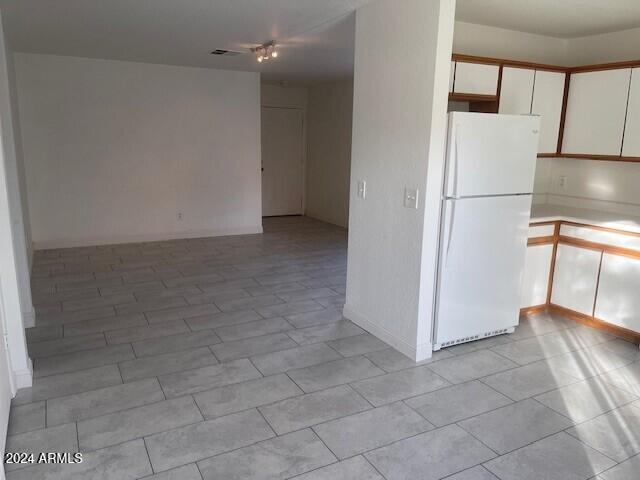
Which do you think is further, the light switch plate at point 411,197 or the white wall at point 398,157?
the light switch plate at point 411,197

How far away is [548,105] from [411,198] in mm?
1899

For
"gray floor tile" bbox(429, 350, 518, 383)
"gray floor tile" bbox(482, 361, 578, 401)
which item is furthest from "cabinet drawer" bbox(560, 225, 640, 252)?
"gray floor tile" bbox(429, 350, 518, 383)

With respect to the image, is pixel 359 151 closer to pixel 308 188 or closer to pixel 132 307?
pixel 132 307

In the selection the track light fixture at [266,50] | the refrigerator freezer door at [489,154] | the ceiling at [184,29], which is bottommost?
the refrigerator freezer door at [489,154]

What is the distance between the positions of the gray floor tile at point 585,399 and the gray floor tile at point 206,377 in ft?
5.81

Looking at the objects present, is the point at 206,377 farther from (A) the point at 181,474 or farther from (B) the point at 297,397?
(A) the point at 181,474

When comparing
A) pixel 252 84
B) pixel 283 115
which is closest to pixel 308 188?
pixel 283 115

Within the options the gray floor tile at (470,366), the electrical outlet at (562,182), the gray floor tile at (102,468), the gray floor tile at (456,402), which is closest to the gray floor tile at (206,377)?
the gray floor tile at (102,468)

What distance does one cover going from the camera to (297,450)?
2.28m

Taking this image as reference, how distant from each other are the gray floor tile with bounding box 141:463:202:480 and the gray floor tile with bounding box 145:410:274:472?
0.03 meters

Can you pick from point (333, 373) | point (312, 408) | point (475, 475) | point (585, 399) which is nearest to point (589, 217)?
point (585, 399)

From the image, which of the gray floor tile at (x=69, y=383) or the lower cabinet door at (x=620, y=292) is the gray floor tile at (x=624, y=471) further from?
the gray floor tile at (x=69, y=383)

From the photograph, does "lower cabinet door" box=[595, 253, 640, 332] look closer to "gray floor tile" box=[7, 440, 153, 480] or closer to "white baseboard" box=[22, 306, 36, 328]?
"gray floor tile" box=[7, 440, 153, 480]

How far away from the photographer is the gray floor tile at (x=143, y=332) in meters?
3.47
